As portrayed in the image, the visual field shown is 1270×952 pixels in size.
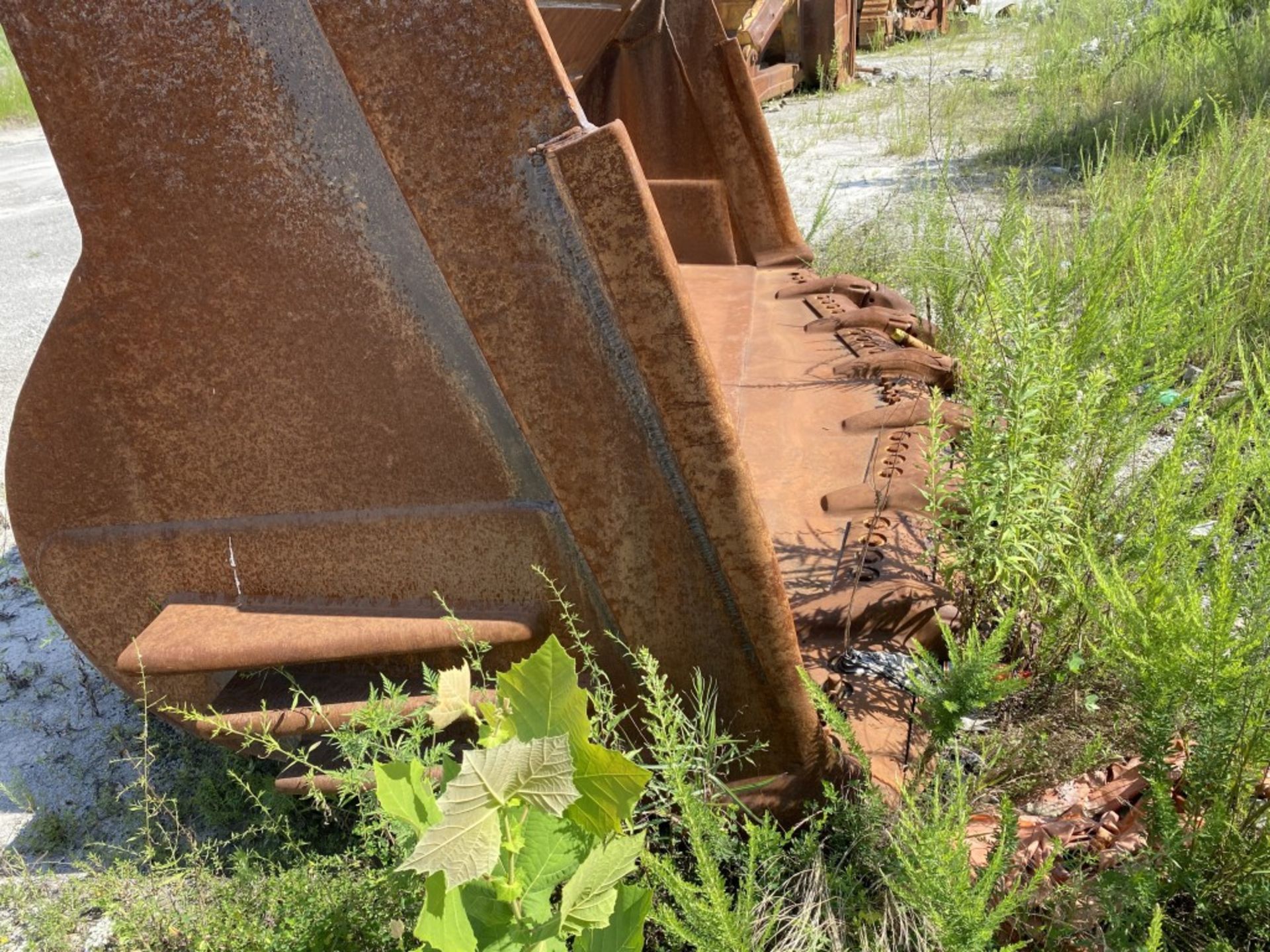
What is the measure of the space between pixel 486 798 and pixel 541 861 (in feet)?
0.54

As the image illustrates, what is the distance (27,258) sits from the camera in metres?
6.44

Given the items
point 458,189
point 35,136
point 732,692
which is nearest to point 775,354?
point 732,692

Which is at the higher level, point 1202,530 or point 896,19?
point 896,19

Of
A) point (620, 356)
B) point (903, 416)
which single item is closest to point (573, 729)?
point (620, 356)

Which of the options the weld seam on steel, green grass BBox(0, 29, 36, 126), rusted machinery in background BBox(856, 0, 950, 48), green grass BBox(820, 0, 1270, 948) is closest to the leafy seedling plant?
the weld seam on steel

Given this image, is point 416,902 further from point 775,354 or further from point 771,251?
point 771,251

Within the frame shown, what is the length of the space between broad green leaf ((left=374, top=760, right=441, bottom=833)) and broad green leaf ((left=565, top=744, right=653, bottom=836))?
168 millimetres

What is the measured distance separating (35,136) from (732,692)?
13.2 meters

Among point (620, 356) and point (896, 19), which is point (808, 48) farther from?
point (620, 356)

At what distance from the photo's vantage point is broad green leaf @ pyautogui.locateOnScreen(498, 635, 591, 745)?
1.04 meters

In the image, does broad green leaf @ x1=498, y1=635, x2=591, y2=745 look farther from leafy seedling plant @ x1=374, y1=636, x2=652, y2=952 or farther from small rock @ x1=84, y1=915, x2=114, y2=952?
small rock @ x1=84, y1=915, x2=114, y2=952

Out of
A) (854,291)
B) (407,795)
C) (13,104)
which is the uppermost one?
(13,104)

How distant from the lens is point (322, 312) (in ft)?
4.71

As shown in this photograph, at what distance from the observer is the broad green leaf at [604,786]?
3.58 ft
